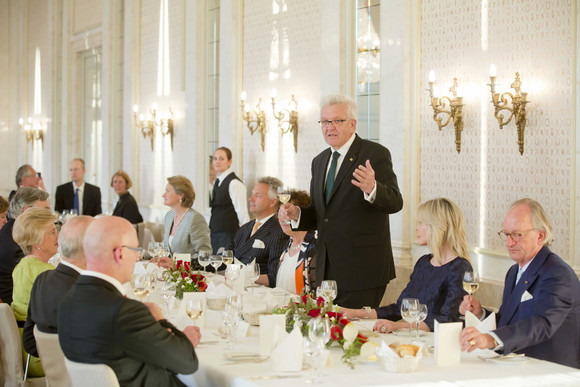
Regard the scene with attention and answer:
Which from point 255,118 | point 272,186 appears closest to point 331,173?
point 272,186

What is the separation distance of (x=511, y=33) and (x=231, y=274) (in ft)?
9.74

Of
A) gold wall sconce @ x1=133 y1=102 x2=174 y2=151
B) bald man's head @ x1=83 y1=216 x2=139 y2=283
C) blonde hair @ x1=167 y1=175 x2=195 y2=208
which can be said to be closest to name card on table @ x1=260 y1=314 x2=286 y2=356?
bald man's head @ x1=83 y1=216 x2=139 y2=283

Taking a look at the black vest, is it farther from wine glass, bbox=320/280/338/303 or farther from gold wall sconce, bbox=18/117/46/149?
gold wall sconce, bbox=18/117/46/149

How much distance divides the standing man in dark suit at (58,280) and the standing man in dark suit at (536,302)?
190cm

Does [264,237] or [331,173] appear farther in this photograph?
[264,237]

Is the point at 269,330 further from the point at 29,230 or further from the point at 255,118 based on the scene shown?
the point at 255,118

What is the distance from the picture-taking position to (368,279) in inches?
181

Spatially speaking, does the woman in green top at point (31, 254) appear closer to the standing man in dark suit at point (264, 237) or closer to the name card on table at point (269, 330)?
the standing man in dark suit at point (264, 237)

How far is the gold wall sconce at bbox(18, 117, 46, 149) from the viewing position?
1538 cm

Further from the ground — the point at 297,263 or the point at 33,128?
the point at 33,128

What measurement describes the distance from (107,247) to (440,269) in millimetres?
1843

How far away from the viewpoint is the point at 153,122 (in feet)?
37.1

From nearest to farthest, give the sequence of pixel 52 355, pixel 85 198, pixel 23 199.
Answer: pixel 52 355
pixel 23 199
pixel 85 198

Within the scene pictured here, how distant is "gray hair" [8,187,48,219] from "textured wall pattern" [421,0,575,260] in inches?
130
